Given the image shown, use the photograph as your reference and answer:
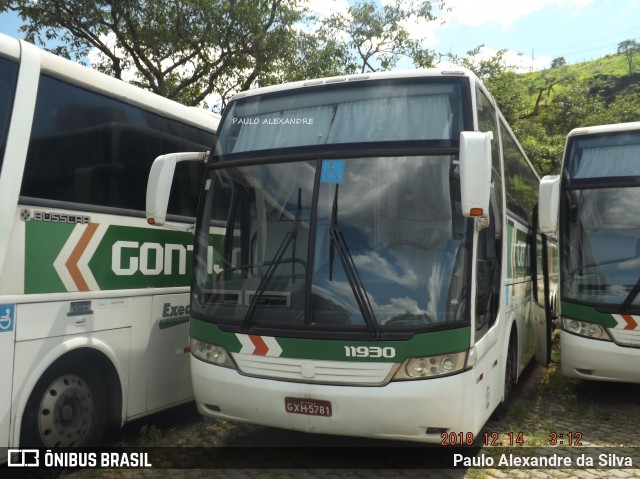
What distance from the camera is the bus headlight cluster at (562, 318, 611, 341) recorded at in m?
6.86

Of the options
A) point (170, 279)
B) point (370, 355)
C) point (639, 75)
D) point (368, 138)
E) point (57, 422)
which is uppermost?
point (639, 75)

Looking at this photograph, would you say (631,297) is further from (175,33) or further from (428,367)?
(175,33)

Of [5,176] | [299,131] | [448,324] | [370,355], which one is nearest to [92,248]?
[5,176]

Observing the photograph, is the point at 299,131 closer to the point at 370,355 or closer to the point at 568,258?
the point at 370,355

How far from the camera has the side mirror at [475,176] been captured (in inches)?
168

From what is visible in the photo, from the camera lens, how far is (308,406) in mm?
4473

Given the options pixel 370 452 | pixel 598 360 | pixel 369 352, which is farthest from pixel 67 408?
pixel 598 360

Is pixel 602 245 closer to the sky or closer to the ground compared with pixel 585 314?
closer to the sky

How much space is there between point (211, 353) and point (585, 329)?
176 inches

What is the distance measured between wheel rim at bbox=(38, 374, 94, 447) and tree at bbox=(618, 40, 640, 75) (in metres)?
64.0

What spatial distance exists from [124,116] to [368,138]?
2.19 metres

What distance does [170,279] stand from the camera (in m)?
5.80

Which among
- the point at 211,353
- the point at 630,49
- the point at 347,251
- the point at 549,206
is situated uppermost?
the point at 630,49

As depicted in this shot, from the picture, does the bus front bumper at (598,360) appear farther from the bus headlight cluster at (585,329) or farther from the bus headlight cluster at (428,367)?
the bus headlight cluster at (428,367)
